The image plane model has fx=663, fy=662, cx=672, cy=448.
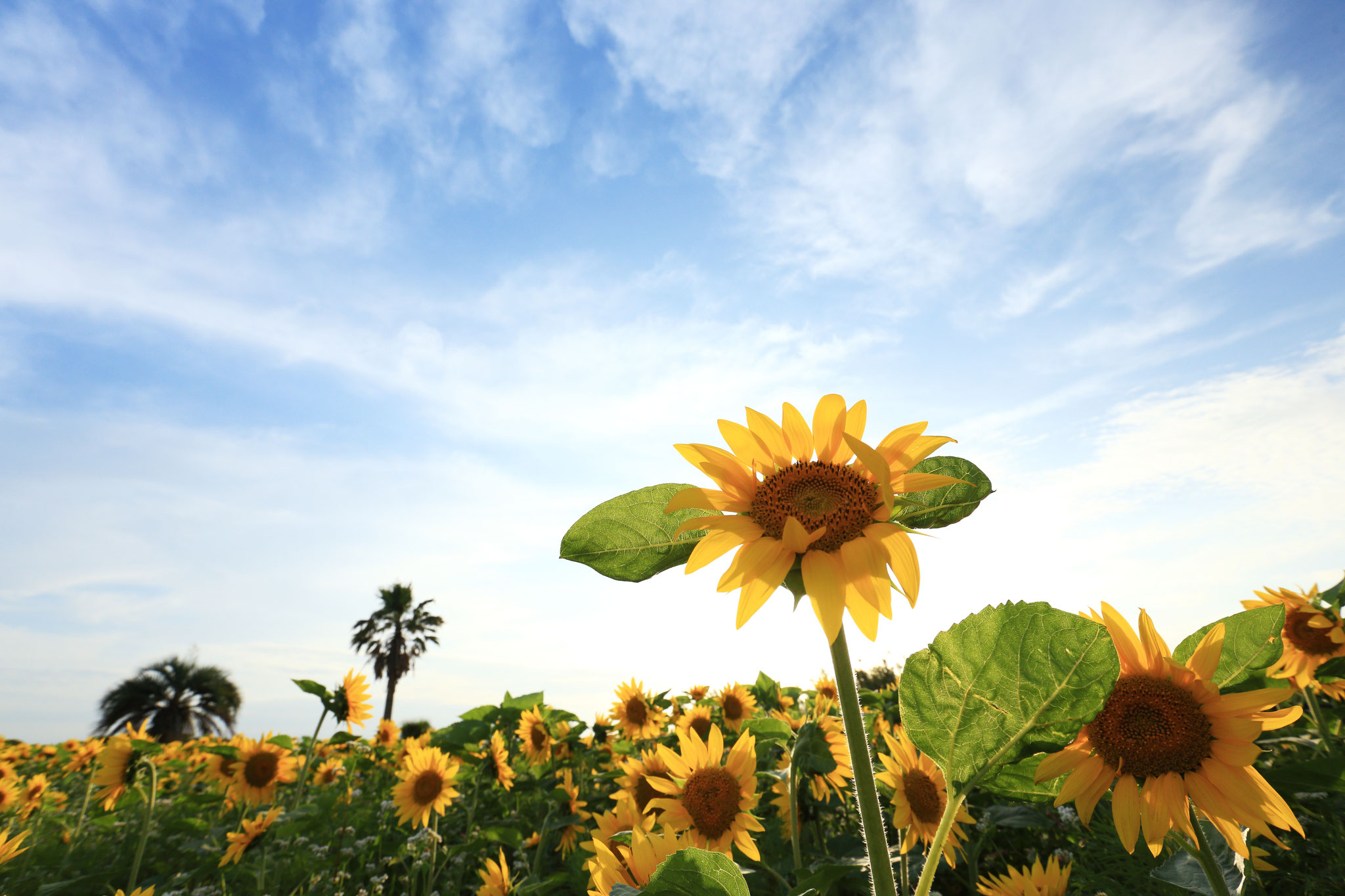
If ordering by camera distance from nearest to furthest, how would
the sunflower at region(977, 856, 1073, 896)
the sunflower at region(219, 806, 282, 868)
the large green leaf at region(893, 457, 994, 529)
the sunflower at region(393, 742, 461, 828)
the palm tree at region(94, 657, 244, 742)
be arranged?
1. the large green leaf at region(893, 457, 994, 529)
2. the sunflower at region(977, 856, 1073, 896)
3. the sunflower at region(219, 806, 282, 868)
4. the sunflower at region(393, 742, 461, 828)
5. the palm tree at region(94, 657, 244, 742)

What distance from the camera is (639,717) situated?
7043mm

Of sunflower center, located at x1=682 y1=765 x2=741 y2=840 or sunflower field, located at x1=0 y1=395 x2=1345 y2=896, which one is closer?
sunflower field, located at x1=0 y1=395 x2=1345 y2=896

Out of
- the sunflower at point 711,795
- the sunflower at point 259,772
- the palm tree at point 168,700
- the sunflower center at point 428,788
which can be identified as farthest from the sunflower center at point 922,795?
the palm tree at point 168,700

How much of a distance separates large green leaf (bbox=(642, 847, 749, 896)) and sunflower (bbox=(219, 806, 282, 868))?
4845 millimetres

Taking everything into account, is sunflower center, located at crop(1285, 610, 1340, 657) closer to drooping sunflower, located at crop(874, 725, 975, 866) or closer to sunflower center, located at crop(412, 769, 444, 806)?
drooping sunflower, located at crop(874, 725, 975, 866)

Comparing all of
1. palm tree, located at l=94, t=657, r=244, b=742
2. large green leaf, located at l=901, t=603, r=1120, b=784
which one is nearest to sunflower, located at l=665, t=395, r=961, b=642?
large green leaf, located at l=901, t=603, r=1120, b=784

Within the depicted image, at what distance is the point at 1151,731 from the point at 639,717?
618 cm

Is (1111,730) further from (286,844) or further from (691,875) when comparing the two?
(286,844)

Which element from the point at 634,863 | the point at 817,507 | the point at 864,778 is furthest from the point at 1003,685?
the point at 634,863

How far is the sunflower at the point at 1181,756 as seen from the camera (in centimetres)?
142

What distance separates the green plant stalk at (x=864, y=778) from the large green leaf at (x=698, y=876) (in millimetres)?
248

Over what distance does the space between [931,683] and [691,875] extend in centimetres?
56

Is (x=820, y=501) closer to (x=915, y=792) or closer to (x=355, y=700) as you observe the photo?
(x=915, y=792)

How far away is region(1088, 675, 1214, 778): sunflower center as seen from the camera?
4.72 feet
